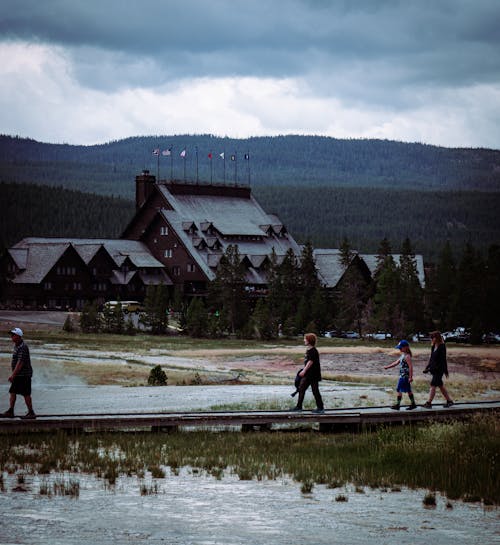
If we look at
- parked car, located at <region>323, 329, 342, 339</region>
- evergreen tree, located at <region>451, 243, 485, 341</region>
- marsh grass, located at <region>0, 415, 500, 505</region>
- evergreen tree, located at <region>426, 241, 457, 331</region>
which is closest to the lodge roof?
parked car, located at <region>323, 329, 342, 339</region>

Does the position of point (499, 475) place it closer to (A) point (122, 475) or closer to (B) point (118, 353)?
(A) point (122, 475)

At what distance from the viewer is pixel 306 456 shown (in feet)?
88.9

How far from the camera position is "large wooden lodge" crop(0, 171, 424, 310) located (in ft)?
376

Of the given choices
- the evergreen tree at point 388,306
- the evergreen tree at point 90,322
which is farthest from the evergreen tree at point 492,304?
the evergreen tree at point 90,322

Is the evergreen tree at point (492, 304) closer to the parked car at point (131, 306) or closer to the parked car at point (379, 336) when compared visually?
the parked car at point (379, 336)

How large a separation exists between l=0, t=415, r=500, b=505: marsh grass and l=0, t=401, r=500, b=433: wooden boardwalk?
13.1 inches

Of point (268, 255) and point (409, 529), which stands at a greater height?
point (268, 255)

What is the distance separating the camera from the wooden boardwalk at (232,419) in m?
29.0

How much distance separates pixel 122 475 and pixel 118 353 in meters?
47.1

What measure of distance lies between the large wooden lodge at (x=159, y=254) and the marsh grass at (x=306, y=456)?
84164mm

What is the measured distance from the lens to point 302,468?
25.5m

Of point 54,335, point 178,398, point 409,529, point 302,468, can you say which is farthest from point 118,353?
point 409,529

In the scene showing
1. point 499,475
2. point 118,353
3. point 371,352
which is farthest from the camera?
point 371,352

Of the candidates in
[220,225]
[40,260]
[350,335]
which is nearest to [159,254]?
[220,225]
